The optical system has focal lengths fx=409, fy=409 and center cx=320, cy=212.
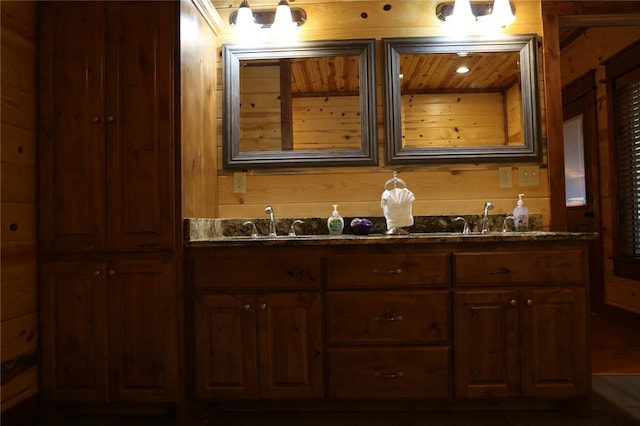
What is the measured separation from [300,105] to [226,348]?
4.47ft

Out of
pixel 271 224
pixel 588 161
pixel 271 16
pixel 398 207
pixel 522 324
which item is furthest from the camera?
pixel 588 161

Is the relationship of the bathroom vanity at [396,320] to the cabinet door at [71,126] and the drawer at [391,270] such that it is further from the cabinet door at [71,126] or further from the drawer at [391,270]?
the cabinet door at [71,126]

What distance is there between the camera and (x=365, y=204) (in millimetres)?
2367

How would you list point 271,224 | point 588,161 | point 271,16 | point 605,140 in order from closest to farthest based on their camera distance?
point 271,224
point 271,16
point 605,140
point 588,161

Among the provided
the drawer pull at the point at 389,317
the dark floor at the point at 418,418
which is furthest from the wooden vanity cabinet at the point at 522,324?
the drawer pull at the point at 389,317

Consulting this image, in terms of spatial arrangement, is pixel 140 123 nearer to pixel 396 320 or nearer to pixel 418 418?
pixel 396 320

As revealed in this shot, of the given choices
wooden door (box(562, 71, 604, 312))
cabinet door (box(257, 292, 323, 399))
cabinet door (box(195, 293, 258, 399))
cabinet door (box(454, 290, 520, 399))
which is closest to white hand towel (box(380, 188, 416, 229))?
cabinet door (box(454, 290, 520, 399))

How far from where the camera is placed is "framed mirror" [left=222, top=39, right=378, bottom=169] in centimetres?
235

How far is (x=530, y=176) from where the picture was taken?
7.64 feet

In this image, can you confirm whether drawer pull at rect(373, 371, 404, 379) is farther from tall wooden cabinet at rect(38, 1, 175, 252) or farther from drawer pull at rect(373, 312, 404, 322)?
tall wooden cabinet at rect(38, 1, 175, 252)

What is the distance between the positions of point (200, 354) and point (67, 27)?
1.62m

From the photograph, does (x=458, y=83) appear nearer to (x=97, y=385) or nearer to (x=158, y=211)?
(x=158, y=211)

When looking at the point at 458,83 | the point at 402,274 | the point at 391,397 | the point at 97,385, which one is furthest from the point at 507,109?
the point at 97,385

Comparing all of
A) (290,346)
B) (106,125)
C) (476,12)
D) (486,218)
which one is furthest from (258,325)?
(476,12)
